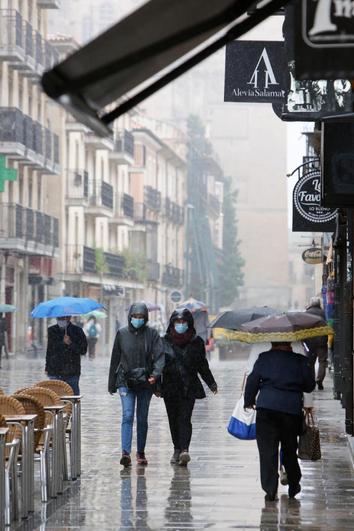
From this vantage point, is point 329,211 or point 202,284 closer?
point 329,211

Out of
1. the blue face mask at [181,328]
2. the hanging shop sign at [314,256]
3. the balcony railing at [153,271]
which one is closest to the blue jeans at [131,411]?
the blue face mask at [181,328]

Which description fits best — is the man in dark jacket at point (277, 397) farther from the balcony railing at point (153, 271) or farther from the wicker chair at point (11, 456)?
the balcony railing at point (153, 271)

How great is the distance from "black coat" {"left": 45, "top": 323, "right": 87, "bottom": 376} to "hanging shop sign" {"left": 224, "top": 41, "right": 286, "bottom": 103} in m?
4.46

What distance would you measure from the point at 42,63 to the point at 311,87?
49455 mm

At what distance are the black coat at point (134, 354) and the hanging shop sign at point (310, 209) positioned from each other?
5.78 meters

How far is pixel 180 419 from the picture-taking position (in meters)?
14.8

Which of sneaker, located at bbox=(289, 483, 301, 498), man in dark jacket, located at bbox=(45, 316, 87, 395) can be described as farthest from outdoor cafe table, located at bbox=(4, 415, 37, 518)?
man in dark jacket, located at bbox=(45, 316, 87, 395)

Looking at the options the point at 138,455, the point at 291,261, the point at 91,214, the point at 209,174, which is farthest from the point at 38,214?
the point at 291,261

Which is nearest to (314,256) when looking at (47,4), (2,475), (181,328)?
(181,328)

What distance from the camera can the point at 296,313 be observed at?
12789mm

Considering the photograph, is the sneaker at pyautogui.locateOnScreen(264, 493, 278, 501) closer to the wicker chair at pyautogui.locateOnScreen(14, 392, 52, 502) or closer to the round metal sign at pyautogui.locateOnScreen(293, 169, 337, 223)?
the wicker chair at pyautogui.locateOnScreen(14, 392, 52, 502)

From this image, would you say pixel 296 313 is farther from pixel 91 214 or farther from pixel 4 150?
pixel 91 214

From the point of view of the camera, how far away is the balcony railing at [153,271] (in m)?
95.0

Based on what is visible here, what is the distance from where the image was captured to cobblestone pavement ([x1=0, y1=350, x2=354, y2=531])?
Result: 10828mm
